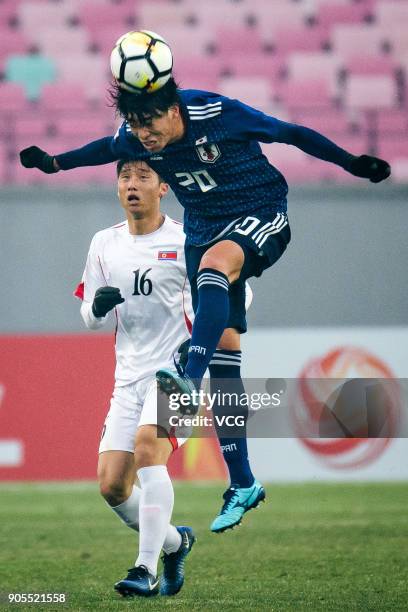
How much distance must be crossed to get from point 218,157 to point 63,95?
11875 mm

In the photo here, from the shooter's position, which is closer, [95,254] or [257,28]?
[95,254]

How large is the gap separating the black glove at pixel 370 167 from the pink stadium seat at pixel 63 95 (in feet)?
38.0

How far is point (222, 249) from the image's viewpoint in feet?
19.8

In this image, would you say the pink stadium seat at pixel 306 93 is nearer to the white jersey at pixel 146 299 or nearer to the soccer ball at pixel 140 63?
the white jersey at pixel 146 299

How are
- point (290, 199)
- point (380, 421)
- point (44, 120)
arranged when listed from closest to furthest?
point (380, 421)
point (290, 199)
point (44, 120)

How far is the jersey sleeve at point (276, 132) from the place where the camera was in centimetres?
601

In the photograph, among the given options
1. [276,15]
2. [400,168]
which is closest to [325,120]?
[400,168]

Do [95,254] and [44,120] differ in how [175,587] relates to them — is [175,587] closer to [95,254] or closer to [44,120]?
[95,254]

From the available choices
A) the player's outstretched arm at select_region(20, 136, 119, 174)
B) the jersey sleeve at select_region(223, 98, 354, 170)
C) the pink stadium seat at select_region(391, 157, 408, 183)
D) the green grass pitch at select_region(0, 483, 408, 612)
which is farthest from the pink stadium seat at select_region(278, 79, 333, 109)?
the jersey sleeve at select_region(223, 98, 354, 170)

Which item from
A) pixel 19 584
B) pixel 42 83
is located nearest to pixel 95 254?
pixel 19 584

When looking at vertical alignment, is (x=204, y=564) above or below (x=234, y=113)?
below

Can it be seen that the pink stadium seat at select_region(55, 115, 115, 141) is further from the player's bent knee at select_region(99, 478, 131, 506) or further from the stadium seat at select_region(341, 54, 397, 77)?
the player's bent knee at select_region(99, 478, 131, 506)

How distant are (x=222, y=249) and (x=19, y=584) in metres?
2.55

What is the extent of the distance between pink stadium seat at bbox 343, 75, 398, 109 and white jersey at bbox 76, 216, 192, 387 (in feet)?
34.9
